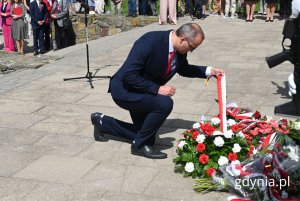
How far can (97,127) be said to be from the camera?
5.14 m

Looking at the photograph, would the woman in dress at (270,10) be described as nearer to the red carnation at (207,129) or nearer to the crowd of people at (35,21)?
the crowd of people at (35,21)

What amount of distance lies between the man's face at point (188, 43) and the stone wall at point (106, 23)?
1123cm

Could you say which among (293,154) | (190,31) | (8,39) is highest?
(190,31)

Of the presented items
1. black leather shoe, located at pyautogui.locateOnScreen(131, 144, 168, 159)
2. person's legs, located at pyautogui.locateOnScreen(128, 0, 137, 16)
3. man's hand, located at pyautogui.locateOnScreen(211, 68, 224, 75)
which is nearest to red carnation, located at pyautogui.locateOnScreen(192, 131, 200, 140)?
black leather shoe, located at pyautogui.locateOnScreen(131, 144, 168, 159)

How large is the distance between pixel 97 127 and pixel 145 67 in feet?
3.45

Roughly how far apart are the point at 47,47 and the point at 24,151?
8385 millimetres

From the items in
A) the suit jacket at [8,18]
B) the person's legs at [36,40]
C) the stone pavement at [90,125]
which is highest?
the suit jacket at [8,18]

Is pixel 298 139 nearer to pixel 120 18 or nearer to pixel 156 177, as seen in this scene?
pixel 156 177

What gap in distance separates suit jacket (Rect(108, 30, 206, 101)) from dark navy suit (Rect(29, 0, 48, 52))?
24.8ft

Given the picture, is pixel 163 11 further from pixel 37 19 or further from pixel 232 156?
pixel 232 156

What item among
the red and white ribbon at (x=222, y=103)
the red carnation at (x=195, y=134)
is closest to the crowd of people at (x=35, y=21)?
the red and white ribbon at (x=222, y=103)

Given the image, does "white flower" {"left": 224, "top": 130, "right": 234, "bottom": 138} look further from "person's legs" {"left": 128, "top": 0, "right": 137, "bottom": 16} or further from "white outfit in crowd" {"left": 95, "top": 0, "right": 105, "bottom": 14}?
"white outfit in crowd" {"left": 95, "top": 0, "right": 105, "bottom": 14}

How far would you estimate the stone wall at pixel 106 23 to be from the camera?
15.4 m

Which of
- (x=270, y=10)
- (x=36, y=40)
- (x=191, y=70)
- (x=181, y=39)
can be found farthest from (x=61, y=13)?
(x=181, y=39)
